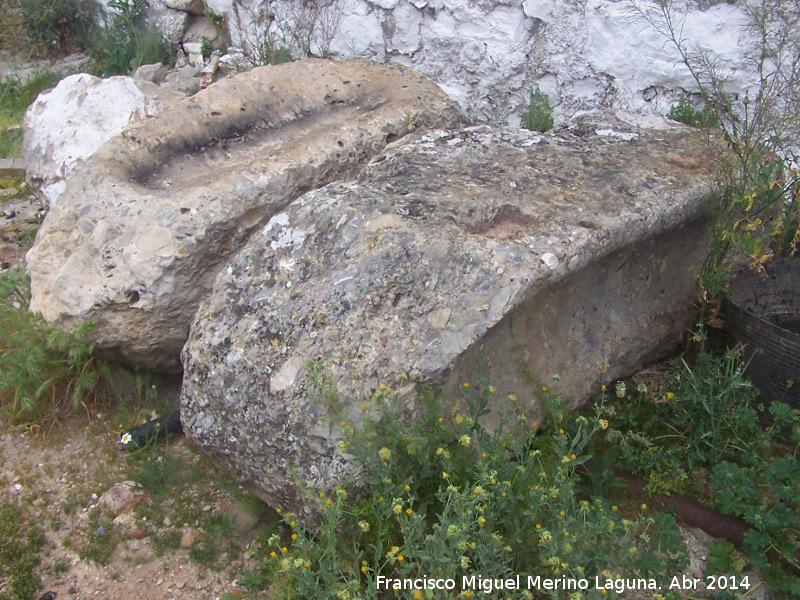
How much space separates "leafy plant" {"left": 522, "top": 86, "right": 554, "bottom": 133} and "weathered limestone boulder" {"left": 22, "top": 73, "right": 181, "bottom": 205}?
204 centimetres

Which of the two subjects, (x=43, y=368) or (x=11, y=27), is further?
(x=11, y=27)

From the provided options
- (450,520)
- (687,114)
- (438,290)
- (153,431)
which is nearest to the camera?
(450,520)

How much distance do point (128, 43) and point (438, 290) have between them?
4187 millimetres

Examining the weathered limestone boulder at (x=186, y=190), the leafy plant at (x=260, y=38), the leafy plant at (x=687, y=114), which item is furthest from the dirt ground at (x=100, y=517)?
the leafy plant at (x=260, y=38)

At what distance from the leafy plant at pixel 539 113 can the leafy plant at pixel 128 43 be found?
293 centimetres

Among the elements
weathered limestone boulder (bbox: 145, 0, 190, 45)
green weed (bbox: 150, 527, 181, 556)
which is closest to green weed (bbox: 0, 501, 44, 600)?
green weed (bbox: 150, 527, 181, 556)

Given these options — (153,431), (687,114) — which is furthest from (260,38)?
(153,431)

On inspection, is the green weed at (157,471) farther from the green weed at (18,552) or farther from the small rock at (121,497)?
the green weed at (18,552)

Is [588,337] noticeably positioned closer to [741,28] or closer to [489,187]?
[489,187]

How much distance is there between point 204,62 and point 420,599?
4394 millimetres

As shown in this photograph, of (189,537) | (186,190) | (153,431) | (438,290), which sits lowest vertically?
(189,537)

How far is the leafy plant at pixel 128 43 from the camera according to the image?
515cm

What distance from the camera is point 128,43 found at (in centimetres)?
521

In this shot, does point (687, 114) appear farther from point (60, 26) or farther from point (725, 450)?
point (60, 26)
